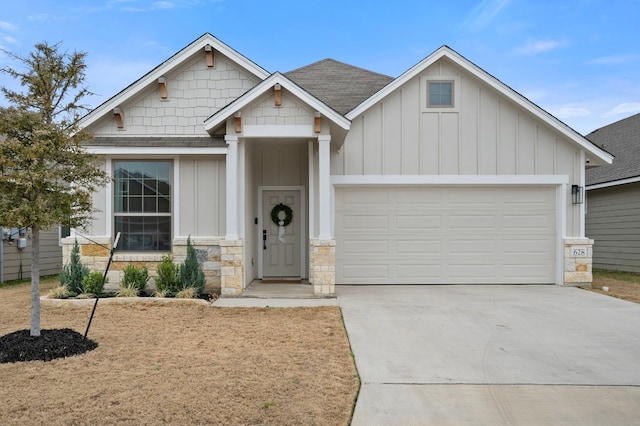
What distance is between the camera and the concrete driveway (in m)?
3.70

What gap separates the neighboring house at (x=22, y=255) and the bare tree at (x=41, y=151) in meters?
7.04

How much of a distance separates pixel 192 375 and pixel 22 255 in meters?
10.8

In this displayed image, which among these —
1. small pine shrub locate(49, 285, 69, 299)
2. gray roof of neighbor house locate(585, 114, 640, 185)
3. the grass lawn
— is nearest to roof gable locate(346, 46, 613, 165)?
the grass lawn

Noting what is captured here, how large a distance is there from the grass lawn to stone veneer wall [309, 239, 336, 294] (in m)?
5.84

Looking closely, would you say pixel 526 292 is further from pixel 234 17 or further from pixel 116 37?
pixel 116 37

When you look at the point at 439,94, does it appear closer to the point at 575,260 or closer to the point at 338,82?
the point at 338,82

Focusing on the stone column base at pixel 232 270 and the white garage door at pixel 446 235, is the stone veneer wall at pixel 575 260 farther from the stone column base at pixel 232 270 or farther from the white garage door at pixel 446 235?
the stone column base at pixel 232 270

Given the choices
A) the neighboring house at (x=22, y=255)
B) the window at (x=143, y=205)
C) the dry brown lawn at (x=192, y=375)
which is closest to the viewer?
the dry brown lawn at (x=192, y=375)

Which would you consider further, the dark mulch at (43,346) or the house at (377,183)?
the house at (377,183)

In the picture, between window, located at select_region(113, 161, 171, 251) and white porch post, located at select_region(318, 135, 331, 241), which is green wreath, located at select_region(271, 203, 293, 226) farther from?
window, located at select_region(113, 161, 171, 251)

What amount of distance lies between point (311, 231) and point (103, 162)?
4465 millimetres

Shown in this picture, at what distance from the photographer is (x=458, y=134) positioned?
1035cm

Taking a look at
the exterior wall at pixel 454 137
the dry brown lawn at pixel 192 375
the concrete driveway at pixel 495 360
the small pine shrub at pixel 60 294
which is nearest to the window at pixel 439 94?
the exterior wall at pixel 454 137

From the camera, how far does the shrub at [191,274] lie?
8648mm
